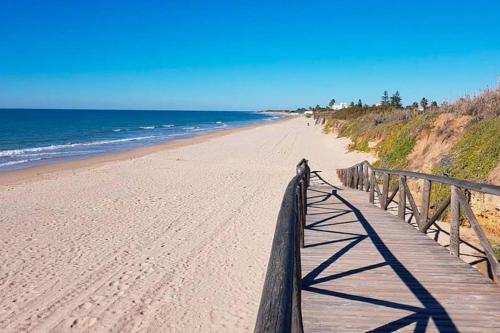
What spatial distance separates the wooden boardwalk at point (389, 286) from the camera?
319cm

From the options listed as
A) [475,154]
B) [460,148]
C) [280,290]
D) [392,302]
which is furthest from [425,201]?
[460,148]

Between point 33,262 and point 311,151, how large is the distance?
20893 millimetres

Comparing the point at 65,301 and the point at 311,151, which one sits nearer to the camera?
the point at 65,301

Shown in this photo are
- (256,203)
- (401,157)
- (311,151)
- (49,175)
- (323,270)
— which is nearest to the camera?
(323,270)

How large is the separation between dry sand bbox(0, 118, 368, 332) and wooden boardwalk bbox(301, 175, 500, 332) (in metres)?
1.49

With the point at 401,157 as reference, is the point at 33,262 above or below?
below

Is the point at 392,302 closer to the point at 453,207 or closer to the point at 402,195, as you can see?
the point at 453,207

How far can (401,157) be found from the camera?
13711 mm

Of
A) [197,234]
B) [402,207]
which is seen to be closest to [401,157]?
[402,207]

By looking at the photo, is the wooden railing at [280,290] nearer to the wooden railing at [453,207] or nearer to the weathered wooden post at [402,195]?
the wooden railing at [453,207]

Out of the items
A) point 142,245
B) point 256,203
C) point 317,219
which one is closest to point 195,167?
point 256,203

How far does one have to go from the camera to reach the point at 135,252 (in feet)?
25.4

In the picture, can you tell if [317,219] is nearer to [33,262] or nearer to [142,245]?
[142,245]

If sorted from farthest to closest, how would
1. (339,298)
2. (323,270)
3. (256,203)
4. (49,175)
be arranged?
1. (49,175)
2. (256,203)
3. (323,270)
4. (339,298)
